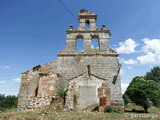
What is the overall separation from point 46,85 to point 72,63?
12.6 ft

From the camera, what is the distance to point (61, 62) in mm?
13227

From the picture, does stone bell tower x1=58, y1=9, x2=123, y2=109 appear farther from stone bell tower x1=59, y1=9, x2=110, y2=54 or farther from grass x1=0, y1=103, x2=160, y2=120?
grass x1=0, y1=103, x2=160, y2=120

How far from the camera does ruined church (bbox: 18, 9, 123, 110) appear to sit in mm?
10359

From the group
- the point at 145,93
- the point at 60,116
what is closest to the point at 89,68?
the point at 145,93

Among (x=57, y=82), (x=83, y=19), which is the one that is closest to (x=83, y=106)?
(x=57, y=82)

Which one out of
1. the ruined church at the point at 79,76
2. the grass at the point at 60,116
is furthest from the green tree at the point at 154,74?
the grass at the point at 60,116

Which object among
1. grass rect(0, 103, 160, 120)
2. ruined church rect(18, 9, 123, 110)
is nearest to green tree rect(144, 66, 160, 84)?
ruined church rect(18, 9, 123, 110)

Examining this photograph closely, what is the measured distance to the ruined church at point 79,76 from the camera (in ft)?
34.0

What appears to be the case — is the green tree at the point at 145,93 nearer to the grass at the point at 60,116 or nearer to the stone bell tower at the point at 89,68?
the stone bell tower at the point at 89,68

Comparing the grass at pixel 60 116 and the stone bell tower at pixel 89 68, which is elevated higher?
the stone bell tower at pixel 89 68

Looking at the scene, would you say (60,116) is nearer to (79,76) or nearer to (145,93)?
(79,76)

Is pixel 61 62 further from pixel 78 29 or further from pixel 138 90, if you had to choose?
pixel 138 90

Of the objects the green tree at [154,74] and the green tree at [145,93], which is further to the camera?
the green tree at [154,74]

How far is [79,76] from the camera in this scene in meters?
11.5
